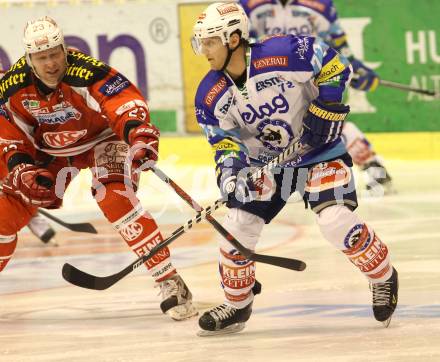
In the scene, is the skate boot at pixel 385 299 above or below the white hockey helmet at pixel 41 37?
below

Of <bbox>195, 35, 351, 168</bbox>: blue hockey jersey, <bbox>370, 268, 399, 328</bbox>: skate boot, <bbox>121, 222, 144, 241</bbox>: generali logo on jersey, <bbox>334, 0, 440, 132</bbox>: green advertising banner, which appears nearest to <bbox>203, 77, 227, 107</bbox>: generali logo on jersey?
<bbox>195, 35, 351, 168</bbox>: blue hockey jersey

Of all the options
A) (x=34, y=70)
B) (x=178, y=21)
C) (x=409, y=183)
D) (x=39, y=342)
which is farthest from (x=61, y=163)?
(x=178, y=21)

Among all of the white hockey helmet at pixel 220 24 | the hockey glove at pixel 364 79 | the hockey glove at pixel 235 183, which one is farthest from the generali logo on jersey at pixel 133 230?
the hockey glove at pixel 364 79

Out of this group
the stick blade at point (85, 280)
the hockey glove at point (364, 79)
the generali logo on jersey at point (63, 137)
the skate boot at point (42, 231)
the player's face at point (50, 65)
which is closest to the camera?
the stick blade at point (85, 280)

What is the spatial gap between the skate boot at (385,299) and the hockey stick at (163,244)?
54 cm

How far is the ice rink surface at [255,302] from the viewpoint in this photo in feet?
13.0

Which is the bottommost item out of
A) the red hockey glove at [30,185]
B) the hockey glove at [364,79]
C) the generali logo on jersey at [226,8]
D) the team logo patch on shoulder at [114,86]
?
the hockey glove at [364,79]

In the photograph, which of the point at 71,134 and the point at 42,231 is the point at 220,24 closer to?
the point at 71,134

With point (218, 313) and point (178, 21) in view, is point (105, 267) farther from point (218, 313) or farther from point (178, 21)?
point (178, 21)

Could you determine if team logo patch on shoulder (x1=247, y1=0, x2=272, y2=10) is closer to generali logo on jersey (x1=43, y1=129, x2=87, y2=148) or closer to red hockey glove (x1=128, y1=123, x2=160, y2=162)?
generali logo on jersey (x1=43, y1=129, x2=87, y2=148)

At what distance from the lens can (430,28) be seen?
850 centimetres

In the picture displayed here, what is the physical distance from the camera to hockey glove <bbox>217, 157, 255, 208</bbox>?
417cm

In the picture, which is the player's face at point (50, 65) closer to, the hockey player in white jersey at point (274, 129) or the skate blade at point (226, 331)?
the hockey player in white jersey at point (274, 129)

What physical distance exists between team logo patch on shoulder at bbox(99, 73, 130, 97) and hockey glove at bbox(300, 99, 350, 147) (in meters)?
0.80
